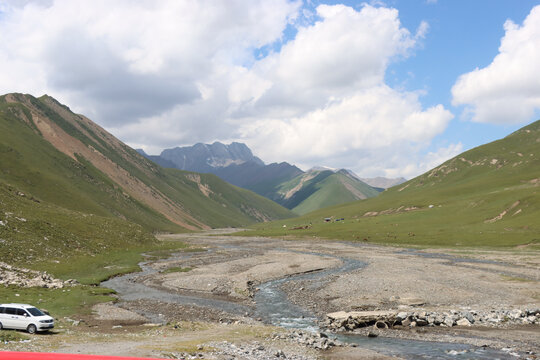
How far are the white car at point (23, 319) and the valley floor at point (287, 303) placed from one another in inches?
66.3

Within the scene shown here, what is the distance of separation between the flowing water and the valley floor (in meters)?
0.41

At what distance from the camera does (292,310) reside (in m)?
45.9

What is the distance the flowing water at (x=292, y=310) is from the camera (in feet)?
95.3

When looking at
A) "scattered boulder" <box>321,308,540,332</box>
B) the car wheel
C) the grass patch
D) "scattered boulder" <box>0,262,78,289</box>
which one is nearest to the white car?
the car wheel

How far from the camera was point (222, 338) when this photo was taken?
3108cm

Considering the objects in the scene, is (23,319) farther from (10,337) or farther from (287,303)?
(287,303)

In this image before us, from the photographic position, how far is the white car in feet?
103

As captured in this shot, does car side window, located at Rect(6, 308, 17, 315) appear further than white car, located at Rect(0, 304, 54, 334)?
Yes

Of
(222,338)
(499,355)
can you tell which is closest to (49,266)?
(222,338)

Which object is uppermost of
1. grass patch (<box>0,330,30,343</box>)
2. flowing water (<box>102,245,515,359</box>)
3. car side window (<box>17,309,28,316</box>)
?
car side window (<box>17,309,28,316</box>)

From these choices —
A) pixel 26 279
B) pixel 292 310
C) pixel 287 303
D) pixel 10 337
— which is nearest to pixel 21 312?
pixel 10 337

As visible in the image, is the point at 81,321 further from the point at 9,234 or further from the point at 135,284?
the point at 9,234

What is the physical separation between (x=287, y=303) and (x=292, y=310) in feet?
12.6

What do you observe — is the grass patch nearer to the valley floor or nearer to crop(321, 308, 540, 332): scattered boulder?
the valley floor
